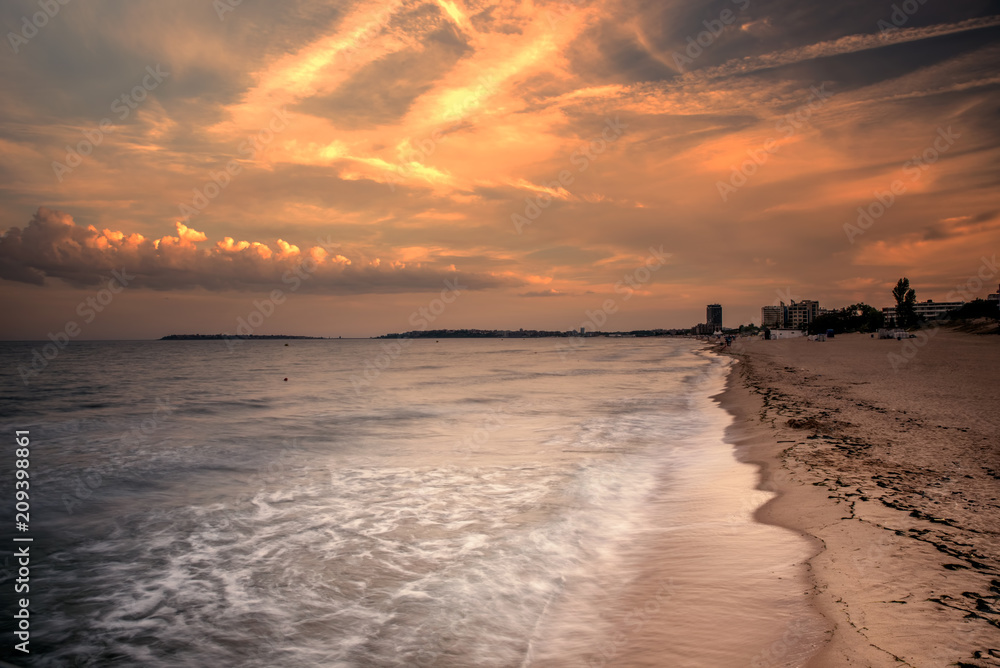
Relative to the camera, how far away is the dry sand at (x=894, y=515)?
405 cm

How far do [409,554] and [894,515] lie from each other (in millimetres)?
6660

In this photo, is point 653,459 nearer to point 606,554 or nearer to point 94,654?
point 606,554

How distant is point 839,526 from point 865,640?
9.58 ft

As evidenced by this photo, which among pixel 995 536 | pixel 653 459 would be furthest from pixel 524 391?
pixel 995 536

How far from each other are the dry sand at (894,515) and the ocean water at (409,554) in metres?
0.48

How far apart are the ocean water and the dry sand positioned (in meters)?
0.48

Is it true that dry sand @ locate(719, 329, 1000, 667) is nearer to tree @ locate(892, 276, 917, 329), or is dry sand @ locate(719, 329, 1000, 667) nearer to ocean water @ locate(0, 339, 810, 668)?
ocean water @ locate(0, 339, 810, 668)

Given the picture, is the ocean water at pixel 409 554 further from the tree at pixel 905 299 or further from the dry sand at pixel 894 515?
the tree at pixel 905 299

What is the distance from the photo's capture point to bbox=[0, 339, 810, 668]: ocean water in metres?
5.01

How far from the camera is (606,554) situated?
715 cm

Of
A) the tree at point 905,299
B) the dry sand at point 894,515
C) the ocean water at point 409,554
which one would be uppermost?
the tree at point 905,299

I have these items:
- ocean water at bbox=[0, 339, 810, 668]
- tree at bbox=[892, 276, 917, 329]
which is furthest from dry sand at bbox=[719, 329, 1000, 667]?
tree at bbox=[892, 276, 917, 329]

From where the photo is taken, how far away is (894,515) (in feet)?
21.4

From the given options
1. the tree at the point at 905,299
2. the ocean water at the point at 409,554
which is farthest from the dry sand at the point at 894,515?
the tree at the point at 905,299
